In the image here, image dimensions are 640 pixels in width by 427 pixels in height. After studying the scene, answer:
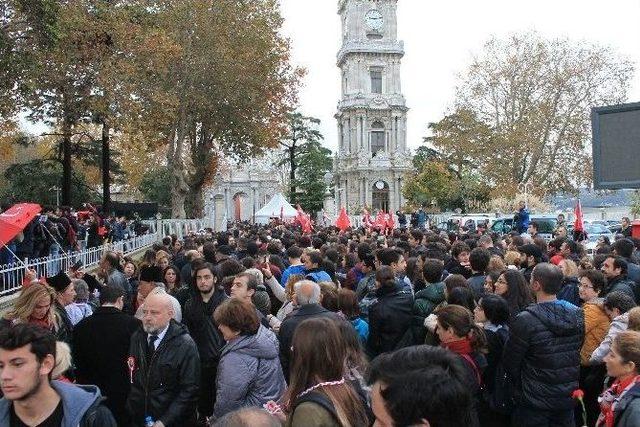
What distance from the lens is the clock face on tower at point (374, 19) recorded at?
3118 inches

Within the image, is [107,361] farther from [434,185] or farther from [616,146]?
[434,185]

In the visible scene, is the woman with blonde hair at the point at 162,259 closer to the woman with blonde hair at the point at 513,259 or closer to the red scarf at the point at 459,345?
the woman with blonde hair at the point at 513,259

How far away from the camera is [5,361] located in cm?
360

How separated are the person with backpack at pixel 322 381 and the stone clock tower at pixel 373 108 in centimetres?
7392

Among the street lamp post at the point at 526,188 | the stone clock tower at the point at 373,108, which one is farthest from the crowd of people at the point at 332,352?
the stone clock tower at the point at 373,108

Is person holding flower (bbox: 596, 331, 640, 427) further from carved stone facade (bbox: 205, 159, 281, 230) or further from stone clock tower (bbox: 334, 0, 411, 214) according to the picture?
carved stone facade (bbox: 205, 159, 281, 230)

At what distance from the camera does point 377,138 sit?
265 ft

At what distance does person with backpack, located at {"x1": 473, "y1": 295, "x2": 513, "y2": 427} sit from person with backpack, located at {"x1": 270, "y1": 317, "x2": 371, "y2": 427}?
7.33ft

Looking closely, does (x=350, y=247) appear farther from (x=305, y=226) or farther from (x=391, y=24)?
(x=391, y=24)

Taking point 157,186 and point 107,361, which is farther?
point 157,186

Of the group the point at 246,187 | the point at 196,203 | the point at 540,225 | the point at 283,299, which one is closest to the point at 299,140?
the point at 246,187

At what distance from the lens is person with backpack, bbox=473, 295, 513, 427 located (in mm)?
5750

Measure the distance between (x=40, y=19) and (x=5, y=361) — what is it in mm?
16643

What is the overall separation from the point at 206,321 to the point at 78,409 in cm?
327
